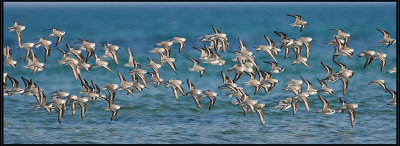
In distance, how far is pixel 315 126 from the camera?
23016 millimetres

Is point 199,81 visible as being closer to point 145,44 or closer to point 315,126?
point 315,126

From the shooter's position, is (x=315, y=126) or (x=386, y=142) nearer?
(x=386, y=142)

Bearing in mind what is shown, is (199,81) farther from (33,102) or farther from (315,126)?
(315,126)

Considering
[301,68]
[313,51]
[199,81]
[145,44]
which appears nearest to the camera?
[199,81]

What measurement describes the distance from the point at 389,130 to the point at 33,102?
37.3 ft

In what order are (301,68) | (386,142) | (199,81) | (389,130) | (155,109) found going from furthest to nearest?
(301,68), (199,81), (155,109), (389,130), (386,142)

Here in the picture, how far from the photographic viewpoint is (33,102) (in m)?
27.1

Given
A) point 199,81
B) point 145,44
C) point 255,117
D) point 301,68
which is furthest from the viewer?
point 145,44

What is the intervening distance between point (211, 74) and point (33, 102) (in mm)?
9689

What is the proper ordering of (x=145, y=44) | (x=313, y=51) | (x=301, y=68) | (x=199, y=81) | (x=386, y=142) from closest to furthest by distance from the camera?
(x=386, y=142), (x=199, y=81), (x=301, y=68), (x=313, y=51), (x=145, y=44)

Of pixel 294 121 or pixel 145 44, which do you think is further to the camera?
pixel 145 44

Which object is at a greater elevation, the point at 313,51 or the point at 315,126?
the point at 313,51

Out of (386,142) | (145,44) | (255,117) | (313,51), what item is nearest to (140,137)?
(255,117)

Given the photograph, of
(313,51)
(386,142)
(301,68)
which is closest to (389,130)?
(386,142)
